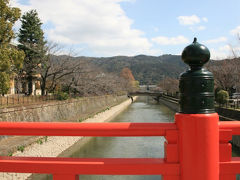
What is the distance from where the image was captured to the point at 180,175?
1.50 m

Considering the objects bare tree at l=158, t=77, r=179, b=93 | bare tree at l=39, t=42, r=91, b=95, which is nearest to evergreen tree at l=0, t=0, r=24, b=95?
bare tree at l=39, t=42, r=91, b=95

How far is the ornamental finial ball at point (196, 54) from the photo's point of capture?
1.43m

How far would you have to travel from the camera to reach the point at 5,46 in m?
12.3

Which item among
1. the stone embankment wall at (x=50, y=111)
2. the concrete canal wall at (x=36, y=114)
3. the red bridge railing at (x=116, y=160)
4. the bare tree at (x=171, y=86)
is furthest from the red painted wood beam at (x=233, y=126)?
the bare tree at (x=171, y=86)

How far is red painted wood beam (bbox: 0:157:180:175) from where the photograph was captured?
1.52 metres

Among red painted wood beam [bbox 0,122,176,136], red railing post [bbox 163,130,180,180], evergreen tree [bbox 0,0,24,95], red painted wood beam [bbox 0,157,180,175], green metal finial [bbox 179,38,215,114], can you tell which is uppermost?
evergreen tree [bbox 0,0,24,95]

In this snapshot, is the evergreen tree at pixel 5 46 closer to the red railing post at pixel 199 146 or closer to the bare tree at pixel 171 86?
the red railing post at pixel 199 146

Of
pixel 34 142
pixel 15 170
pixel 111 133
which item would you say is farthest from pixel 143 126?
pixel 34 142

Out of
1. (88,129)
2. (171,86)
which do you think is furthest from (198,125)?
(171,86)

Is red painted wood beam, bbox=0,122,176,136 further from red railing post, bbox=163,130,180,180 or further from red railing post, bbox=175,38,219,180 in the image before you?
red railing post, bbox=175,38,219,180

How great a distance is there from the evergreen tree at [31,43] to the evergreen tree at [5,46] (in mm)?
11160

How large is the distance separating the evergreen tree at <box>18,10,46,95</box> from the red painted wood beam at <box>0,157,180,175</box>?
23479 millimetres

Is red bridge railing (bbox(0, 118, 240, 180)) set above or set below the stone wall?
above

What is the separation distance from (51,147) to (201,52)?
34.1 ft
